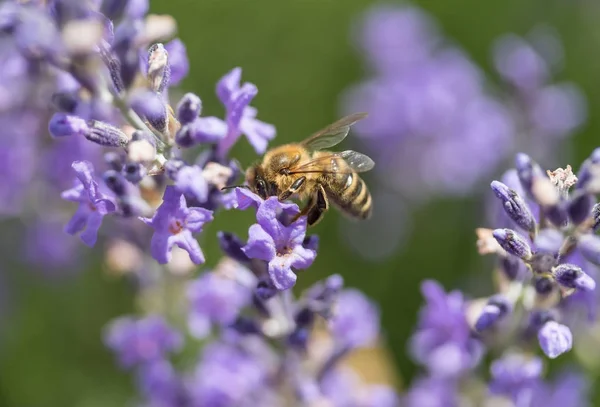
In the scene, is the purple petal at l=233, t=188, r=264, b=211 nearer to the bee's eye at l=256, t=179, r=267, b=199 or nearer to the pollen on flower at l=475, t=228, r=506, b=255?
the bee's eye at l=256, t=179, r=267, b=199

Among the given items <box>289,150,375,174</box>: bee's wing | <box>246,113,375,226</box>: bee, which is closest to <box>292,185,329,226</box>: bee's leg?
<box>246,113,375,226</box>: bee

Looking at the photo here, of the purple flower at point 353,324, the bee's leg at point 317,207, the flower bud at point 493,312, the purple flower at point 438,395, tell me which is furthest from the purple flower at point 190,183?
the purple flower at point 438,395

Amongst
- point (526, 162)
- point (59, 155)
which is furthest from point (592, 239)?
point (59, 155)

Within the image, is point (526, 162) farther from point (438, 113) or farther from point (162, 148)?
point (438, 113)

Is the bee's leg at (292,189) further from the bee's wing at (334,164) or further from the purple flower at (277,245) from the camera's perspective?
the purple flower at (277,245)

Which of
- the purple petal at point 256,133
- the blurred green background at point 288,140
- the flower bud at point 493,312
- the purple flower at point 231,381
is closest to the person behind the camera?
the flower bud at point 493,312

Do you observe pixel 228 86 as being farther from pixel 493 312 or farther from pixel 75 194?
pixel 493 312
